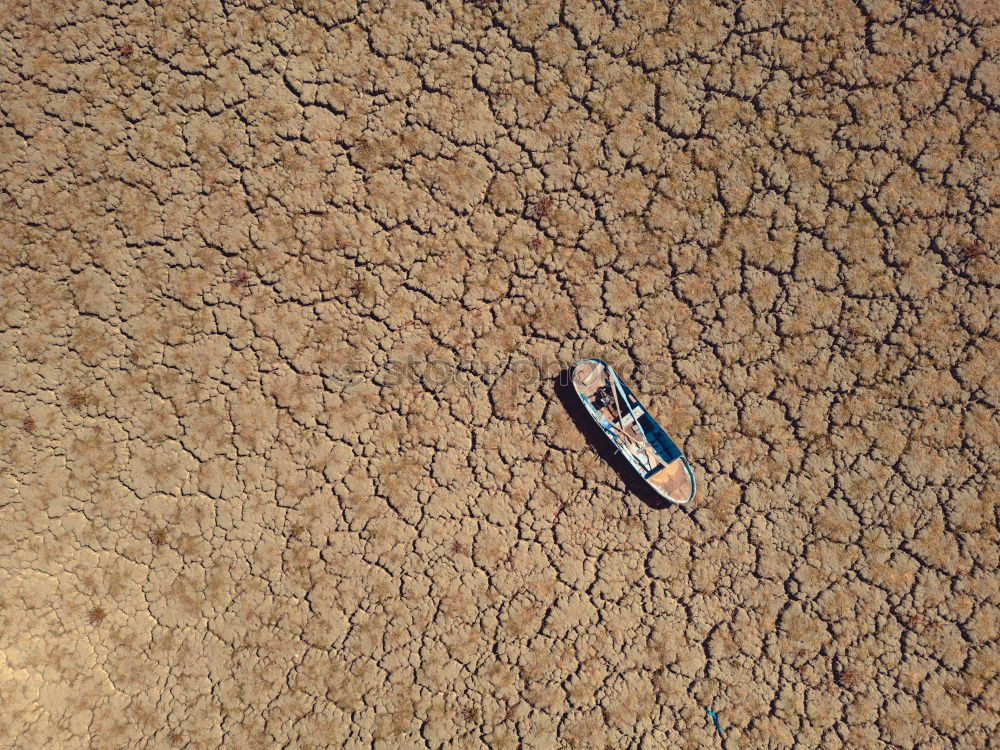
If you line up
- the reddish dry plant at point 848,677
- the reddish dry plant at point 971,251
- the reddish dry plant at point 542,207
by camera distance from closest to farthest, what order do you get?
the reddish dry plant at point 848,677
the reddish dry plant at point 971,251
the reddish dry plant at point 542,207

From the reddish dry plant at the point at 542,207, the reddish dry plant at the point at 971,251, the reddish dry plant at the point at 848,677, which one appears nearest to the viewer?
the reddish dry plant at the point at 848,677

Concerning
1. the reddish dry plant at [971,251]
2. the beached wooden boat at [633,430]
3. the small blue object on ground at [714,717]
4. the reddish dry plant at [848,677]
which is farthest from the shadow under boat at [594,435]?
the reddish dry plant at [971,251]

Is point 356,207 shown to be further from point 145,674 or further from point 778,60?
point 145,674

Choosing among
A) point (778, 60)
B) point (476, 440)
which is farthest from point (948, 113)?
point (476, 440)

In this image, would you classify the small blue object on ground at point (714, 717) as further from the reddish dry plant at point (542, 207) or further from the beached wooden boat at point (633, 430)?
the reddish dry plant at point (542, 207)

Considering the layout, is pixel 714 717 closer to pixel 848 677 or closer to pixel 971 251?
pixel 848 677

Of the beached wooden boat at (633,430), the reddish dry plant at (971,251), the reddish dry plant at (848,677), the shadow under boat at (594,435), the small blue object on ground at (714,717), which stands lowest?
the small blue object on ground at (714,717)

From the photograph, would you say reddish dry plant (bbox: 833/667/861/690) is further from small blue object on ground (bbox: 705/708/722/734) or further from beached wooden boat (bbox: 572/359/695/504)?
beached wooden boat (bbox: 572/359/695/504)
